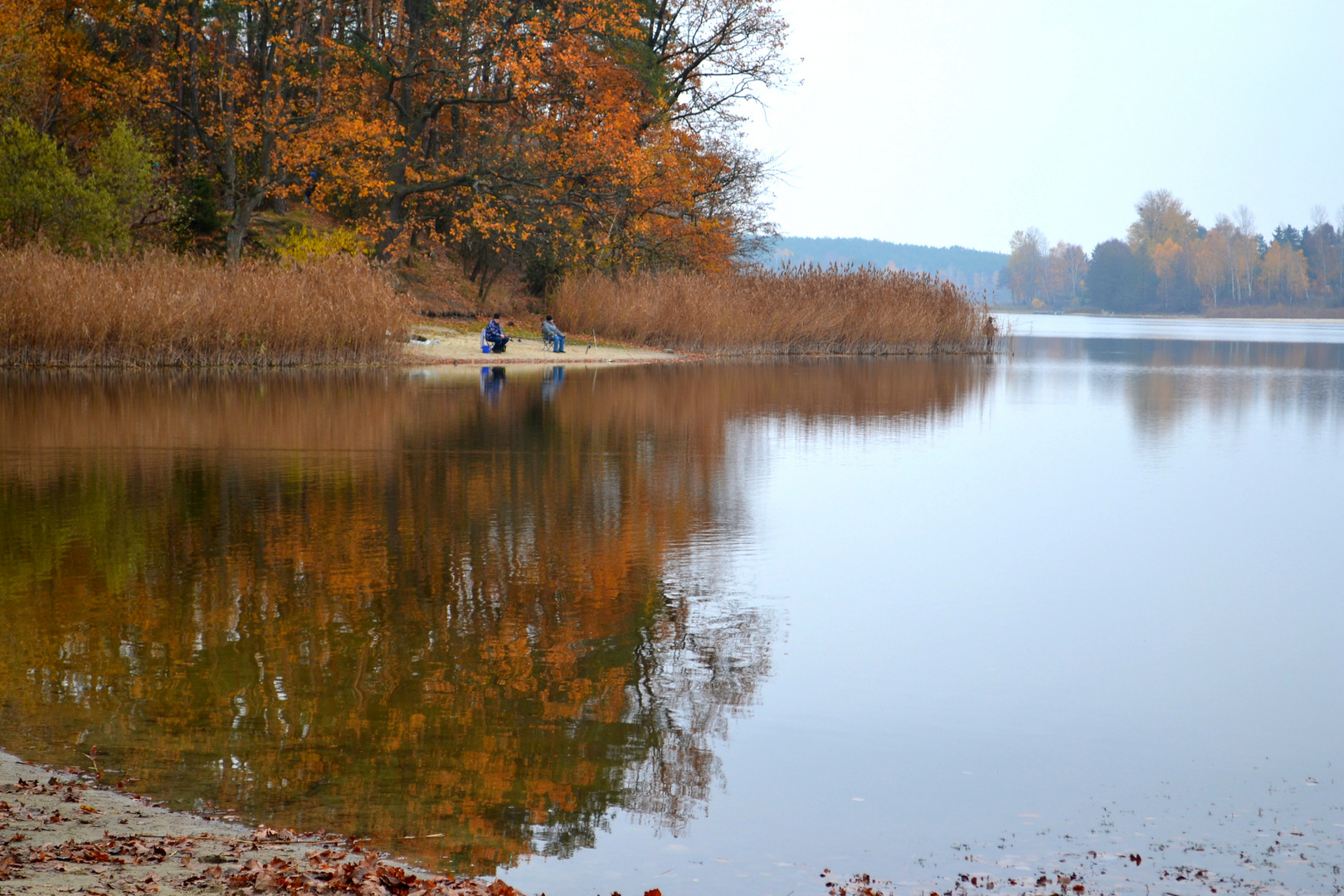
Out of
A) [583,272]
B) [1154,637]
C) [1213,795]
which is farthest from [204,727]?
[583,272]

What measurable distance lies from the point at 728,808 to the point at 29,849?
7.20 feet

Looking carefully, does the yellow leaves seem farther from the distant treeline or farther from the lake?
the lake

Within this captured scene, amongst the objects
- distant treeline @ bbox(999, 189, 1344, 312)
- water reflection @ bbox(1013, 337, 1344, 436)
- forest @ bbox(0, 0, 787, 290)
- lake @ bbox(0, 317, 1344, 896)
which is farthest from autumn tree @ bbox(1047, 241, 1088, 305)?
lake @ bbox(0, 317, 1344, 896)

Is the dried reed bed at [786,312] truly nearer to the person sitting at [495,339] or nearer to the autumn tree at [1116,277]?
the person sitting at [495,339]

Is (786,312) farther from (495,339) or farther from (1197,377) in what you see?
(1197,377)

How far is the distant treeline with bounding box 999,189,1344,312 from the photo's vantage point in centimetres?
13850

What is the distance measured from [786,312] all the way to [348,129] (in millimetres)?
13609

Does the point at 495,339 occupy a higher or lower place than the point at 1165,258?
lower

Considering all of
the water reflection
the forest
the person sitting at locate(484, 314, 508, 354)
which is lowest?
the water reflection

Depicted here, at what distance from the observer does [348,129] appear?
29875 millimetres

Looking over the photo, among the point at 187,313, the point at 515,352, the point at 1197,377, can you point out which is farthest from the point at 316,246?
the point at 1197,377

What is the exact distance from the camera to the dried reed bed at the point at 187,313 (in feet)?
71.3

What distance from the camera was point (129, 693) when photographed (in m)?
5.25

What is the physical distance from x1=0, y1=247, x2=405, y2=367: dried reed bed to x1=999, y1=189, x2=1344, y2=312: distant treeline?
131366 mm
